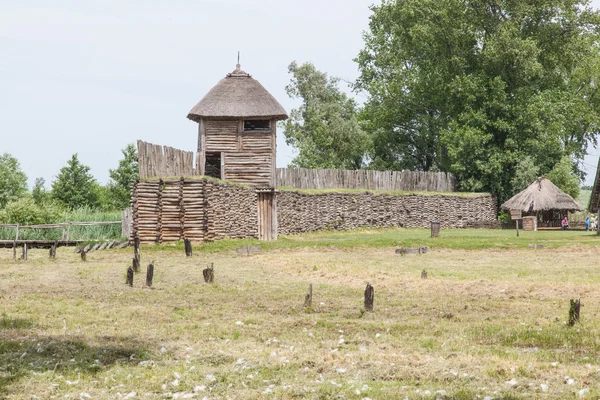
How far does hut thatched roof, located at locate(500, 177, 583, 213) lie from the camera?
5222 centimetres

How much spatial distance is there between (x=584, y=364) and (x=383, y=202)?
138ft

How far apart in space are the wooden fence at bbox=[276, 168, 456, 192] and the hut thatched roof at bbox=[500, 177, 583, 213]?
6392 mm

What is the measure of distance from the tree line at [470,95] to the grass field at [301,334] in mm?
32422

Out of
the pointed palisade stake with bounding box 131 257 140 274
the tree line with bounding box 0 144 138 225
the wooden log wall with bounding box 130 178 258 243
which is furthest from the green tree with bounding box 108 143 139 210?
the pointed palisade stake with bounding box 131 257 140 274

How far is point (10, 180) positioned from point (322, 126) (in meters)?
39.3

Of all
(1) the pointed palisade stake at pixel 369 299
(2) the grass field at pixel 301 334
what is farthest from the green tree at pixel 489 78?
(1) the pointed palisade stake at pixel 369 299

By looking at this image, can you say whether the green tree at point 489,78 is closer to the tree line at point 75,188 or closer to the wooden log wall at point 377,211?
the wooden log wall at point 377,211

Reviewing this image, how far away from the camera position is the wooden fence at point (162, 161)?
3625cm

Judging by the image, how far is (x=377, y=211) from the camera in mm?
52812

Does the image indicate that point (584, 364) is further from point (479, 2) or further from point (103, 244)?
point (479, 2)

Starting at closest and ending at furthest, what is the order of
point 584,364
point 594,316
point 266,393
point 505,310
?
point 266,393 < point 584,364 < point 594,316 < point 505,310

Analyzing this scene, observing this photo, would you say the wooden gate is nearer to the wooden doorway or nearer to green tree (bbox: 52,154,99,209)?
the wooden doorway

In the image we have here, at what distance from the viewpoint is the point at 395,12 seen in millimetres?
63906

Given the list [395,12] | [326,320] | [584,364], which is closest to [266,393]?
[584,364]
